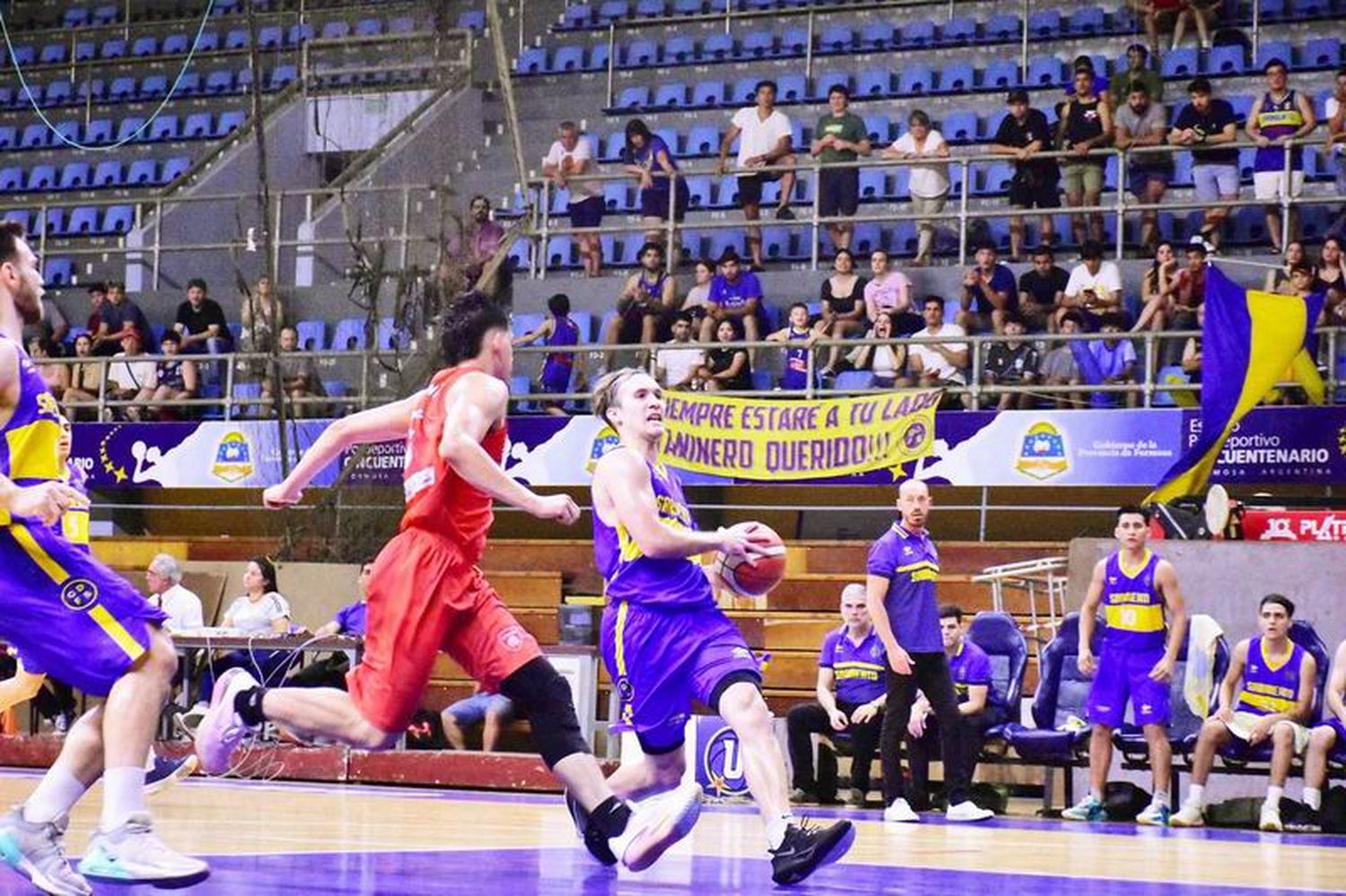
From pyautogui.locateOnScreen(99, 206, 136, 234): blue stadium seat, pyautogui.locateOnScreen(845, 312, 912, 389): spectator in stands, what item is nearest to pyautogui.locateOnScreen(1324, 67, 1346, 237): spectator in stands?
pyautogui.locateOnScreen(845, 312, 912, 389): spectator in stands

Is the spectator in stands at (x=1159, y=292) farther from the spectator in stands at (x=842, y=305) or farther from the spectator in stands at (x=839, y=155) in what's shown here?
the spectator in stands at (x=839, y=155)

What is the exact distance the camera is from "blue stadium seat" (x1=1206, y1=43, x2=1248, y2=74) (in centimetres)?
1928

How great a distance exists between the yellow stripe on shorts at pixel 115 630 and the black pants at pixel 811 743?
8.11 metres

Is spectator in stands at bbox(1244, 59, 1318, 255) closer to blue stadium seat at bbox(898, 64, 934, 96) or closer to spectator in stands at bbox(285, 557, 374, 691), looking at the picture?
blue stadium seat at bbox(898, 64, 934, 96)

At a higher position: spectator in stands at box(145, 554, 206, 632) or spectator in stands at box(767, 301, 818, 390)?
spectator in stands at box(767, 301, 818, 390)

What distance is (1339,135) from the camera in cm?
1614

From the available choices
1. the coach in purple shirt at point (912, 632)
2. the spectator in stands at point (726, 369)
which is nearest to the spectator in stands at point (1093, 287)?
the spectator in stands at point (726, 369)

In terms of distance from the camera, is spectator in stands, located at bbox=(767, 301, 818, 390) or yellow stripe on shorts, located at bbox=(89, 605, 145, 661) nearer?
yellow stripe on shorts, located at bbox=(89, 605, 145, 661)

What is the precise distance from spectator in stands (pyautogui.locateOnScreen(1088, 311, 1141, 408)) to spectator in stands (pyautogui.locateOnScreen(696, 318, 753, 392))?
280 cm

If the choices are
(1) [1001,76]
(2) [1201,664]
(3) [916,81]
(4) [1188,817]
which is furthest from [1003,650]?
(3) [916,81]

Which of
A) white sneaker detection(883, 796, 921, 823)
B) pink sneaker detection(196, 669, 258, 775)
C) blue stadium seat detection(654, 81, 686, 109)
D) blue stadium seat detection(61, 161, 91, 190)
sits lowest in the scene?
white sneaker detection(883, 796, 921, 823)

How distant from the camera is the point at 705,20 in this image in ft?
75.0

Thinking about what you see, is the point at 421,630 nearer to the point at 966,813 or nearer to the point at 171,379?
the point at 966,813

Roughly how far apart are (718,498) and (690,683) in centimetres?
1083
